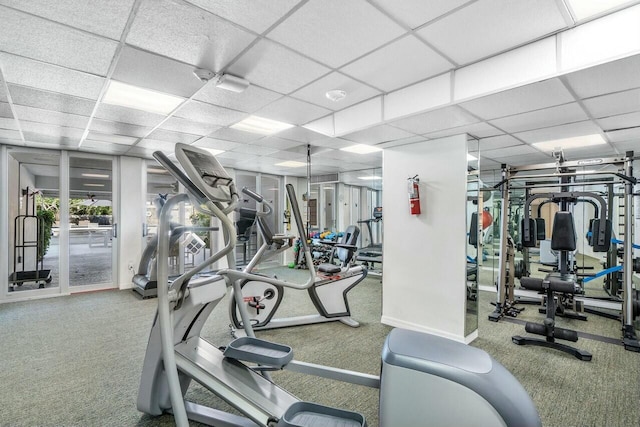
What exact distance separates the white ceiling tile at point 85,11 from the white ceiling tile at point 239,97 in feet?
2.89

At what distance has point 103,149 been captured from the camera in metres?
5.35

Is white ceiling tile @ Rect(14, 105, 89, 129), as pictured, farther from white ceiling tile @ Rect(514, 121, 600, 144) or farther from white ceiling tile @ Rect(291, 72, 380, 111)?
white ceiling tile @ Rect(514, 121, 600, 144)

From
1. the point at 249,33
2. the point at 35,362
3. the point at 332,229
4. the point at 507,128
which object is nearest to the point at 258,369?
the point at 249,33

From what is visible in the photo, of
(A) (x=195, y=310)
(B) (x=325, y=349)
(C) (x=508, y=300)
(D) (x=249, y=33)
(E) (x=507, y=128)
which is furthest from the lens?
(C) (x=508, y=300)

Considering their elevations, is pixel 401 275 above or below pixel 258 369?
above

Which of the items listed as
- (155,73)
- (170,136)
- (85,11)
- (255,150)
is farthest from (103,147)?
(85,11)

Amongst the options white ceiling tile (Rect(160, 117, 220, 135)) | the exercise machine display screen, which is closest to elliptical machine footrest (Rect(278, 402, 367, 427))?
the exercise machine display screen

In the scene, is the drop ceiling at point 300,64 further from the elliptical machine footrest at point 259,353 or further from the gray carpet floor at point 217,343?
the gray carpet floor at point 217,343

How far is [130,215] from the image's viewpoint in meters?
6.04

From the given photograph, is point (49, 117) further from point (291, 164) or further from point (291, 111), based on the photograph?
point (291, 164)

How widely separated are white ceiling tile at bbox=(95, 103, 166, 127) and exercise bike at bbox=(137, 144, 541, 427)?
205 centimetres

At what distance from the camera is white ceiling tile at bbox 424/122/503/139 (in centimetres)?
328

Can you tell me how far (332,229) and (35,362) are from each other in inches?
262

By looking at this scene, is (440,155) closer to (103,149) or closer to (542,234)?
(542,234)
